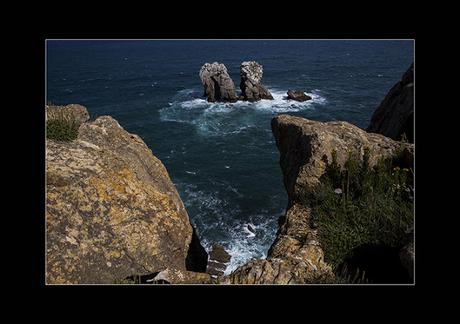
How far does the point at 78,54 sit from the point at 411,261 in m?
163

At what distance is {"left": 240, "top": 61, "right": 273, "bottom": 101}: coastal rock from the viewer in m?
72.3

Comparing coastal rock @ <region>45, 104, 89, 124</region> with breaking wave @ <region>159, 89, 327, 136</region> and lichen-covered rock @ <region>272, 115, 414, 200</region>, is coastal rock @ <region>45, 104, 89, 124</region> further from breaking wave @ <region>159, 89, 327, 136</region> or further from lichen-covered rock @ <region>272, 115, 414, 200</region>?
breaking wave @ <region>159, 89, 327, 136</region>

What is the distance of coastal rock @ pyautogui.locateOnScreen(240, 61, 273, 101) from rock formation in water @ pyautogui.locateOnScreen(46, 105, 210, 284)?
207 ft

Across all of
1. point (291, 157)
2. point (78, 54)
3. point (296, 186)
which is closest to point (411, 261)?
point (296, 186)

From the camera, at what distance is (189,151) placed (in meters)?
49.1

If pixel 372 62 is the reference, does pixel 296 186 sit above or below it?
below

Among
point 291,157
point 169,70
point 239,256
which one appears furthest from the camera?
point 169,70

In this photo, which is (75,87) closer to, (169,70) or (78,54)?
(169,70)

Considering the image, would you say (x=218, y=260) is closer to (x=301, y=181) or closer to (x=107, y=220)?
(x=301, y=181)

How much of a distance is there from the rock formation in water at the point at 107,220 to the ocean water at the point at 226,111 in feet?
14.6

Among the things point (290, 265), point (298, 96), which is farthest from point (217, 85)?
point (290, 265)

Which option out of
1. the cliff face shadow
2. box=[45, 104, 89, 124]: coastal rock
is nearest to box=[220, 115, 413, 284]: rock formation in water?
the cliff face shadow

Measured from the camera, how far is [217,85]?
7300 cm

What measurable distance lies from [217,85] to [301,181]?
64779 mm
